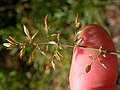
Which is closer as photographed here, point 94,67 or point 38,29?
point 94,67

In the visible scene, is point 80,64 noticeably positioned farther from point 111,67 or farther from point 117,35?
point 117,35

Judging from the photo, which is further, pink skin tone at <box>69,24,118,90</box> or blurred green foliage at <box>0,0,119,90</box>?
blurred green foliage at <box>0,0,119,90</box>

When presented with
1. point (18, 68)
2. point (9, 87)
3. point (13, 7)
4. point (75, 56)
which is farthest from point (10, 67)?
point (75, 56)

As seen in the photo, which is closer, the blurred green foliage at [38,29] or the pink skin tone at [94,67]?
the pink skin tone at [94,67]

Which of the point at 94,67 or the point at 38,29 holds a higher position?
the point at 38,29
